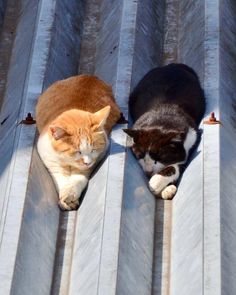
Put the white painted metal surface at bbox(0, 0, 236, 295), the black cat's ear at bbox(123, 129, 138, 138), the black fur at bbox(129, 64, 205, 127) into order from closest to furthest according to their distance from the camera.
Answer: the white painted metal surface at bbox(0, 0, 236, 295), the black cat's ear at bbox(123, 129, 138, 138), the black fur at bbox(129, 64, 205, 127)

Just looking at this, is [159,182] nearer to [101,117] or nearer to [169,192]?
[169,192]

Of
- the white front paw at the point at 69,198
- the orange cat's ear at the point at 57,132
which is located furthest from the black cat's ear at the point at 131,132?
the white front paw at the point at 69,198

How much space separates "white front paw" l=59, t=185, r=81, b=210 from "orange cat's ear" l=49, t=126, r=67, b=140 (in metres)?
0.38

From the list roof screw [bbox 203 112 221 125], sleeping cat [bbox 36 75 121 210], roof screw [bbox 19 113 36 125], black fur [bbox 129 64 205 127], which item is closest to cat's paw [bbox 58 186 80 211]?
sleeping cat [bbox 36 75 121 210]

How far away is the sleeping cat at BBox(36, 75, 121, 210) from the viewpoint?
617 centimetres

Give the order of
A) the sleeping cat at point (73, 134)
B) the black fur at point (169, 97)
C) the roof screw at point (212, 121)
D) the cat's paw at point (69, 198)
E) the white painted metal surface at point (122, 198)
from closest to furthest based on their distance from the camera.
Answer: the white painted metal surface at point (122, 198), the cat's paw at point (69, 198), the sleeping cat at point (73, 134), the roof screw at point (212, 121), the black fur at point (169, 97)

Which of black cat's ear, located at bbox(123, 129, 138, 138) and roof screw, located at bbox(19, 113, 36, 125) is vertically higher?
roof screw, located at bbox(19, 113, 36, 125)

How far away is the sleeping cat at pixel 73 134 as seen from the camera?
20.2ft

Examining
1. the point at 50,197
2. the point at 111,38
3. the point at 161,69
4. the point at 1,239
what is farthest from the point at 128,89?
the point at 1,239

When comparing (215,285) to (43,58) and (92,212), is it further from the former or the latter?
(43,58)

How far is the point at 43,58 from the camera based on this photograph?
7.16 metres

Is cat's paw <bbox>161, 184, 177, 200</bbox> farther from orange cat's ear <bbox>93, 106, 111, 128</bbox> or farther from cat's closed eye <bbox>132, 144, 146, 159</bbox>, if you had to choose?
orange cat's ear <bbox>93, 106, 111, 128</bbox>

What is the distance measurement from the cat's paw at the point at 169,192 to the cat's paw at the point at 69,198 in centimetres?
63

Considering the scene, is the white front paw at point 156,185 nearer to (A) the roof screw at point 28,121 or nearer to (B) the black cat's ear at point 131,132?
(B) the black cat's ear at point 131,132
